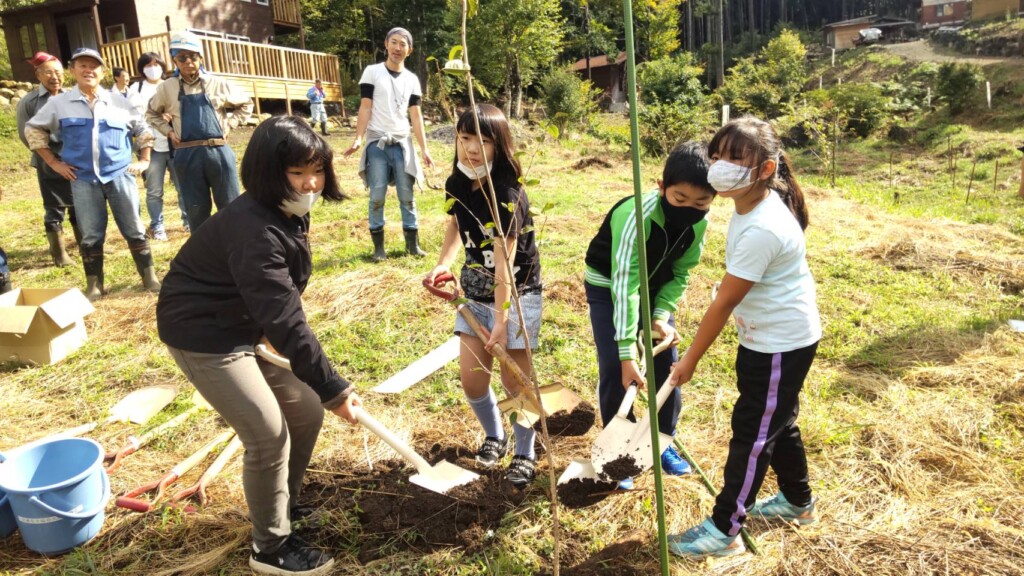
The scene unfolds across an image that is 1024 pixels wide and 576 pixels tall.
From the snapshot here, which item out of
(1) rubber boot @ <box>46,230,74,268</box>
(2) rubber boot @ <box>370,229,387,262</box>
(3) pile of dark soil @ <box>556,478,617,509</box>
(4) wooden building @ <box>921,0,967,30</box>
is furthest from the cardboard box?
(4) wooden building @ <box>921,0,967,30</box>

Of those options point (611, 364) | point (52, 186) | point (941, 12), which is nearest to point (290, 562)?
point (611, 364)

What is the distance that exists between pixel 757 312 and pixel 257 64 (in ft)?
60.3

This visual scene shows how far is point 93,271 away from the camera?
16.3 feet

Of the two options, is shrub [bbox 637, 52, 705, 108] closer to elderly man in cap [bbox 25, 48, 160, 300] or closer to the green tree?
the green tree

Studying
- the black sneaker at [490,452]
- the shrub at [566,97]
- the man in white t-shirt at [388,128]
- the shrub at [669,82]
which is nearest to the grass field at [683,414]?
the black sneaker at [490,452]

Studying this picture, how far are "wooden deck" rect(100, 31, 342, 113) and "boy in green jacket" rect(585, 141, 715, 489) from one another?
53.0 ft

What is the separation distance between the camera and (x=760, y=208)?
1.86 metres

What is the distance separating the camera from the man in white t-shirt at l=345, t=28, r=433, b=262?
5.23 metres

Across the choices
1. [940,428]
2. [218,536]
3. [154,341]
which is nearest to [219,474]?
[218,536]

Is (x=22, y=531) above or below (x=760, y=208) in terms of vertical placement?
below

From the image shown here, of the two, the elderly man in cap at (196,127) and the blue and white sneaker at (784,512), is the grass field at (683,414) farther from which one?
the elderly man in cap at (196,127)

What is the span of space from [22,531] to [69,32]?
22083 mm

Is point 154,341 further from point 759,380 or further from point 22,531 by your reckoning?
point 759,380

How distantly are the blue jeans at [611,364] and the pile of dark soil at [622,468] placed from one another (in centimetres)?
26
